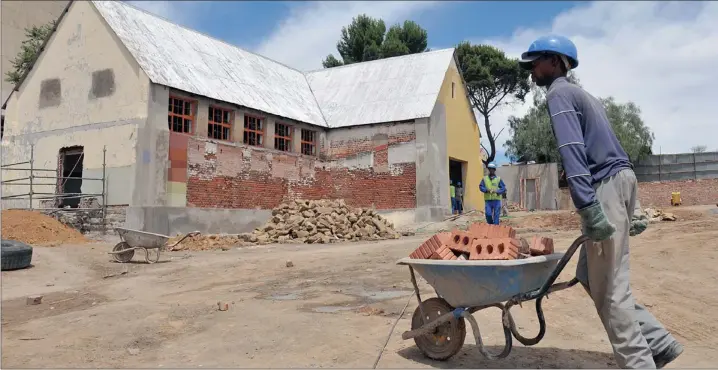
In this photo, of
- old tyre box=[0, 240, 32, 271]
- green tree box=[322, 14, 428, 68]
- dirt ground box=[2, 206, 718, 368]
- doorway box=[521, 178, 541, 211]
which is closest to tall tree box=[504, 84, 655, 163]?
doorway box=[521, 178, 541, 211]

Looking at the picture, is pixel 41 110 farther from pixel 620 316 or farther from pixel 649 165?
pixel 649 165


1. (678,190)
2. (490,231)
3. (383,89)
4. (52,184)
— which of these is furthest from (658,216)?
(52,184)

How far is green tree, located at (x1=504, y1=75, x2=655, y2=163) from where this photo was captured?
102ft

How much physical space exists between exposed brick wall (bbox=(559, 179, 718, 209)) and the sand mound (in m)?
22.6

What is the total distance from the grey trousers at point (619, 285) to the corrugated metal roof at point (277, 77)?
566 inches

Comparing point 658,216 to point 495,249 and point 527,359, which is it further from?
point 495,249

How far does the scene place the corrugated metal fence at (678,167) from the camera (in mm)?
28525

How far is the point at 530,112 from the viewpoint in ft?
113

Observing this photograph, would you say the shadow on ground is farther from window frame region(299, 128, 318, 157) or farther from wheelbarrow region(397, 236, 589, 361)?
window frame region(299, 128, 318, 157)

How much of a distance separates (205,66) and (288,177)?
4.94m

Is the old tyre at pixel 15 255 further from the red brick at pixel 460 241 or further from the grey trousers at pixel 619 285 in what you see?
the grey trousers at pixel 619 285

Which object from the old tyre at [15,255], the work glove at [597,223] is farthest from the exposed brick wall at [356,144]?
the work glove at [597,223]

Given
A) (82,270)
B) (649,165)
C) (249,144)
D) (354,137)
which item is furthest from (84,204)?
(649,165)

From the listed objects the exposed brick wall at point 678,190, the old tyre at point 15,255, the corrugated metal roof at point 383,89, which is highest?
the corrugated metal roof at point 383,89
